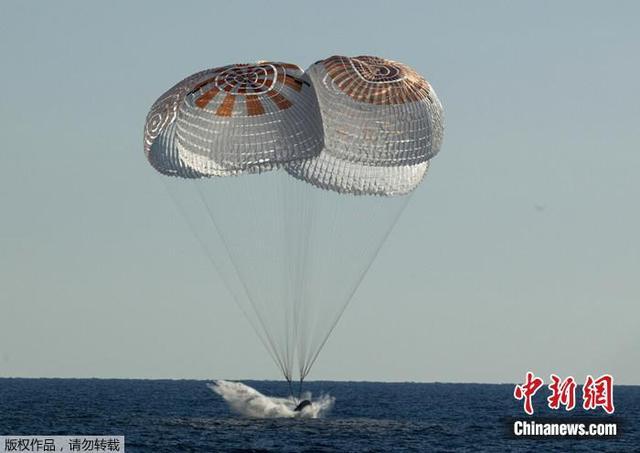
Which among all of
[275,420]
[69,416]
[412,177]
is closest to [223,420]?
[275,420]

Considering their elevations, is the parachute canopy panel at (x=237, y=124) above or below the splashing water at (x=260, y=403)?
above

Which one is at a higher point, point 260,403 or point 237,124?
point 237,124

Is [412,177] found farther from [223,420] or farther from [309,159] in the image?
[223,420]

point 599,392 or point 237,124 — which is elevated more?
point 237,124

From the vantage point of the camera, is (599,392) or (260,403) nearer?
(599,392)

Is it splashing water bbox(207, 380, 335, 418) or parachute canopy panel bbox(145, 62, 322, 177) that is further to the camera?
splashing water bbox(207, 380, 335, 418)

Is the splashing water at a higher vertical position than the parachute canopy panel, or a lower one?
lower

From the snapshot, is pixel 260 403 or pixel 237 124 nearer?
pixel 237 124

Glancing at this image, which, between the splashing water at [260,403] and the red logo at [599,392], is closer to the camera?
the red logo at [599,392]
